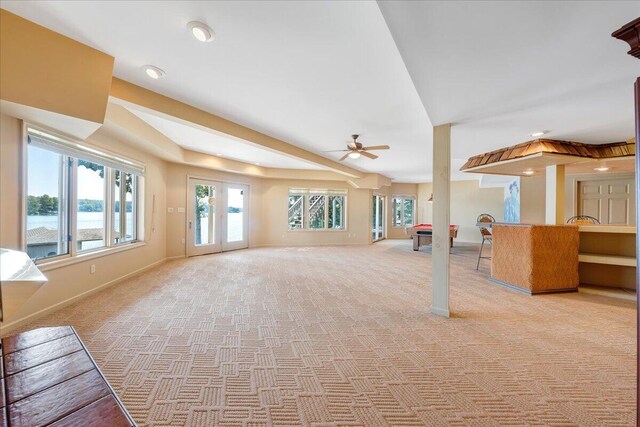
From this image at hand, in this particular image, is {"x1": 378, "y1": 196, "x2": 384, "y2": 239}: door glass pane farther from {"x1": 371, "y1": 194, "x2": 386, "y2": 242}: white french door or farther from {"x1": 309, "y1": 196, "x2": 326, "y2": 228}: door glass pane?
{"x1": 309, "y1": 196, "x2": 326, "y2": 228}: door glass pane

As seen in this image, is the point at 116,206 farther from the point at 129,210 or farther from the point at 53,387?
the point at 53,387

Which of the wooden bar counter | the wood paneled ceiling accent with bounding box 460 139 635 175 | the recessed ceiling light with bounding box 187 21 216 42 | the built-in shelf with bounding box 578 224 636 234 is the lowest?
the wooden bar counter

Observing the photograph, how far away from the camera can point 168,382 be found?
1.90 m

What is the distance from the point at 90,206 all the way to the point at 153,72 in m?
2.56

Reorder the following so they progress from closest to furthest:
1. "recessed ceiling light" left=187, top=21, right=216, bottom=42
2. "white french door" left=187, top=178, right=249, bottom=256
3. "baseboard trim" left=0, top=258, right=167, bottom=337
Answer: "recessed ceiling light" left=187, top=21, right=216, bottom=42 → "baseboard trim" left=0, top=258, right=167, bottom=337 → "white french door" left=187, top=178, right=249, bottom=256

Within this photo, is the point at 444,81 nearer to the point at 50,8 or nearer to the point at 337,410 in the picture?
the point at 337,410

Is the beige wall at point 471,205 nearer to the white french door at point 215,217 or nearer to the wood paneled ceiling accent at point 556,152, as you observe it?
the wood paneled ceiling accent at point 556,152

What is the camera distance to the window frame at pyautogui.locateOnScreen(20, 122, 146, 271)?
9.31 ft

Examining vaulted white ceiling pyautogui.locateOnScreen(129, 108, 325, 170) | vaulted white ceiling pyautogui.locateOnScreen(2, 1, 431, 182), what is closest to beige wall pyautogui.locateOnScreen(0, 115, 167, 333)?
vaulted white ceiling pyautogui.locateOnScreen(129, 108, 325, 170)

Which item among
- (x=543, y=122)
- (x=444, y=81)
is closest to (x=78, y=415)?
(x=444, y=81)

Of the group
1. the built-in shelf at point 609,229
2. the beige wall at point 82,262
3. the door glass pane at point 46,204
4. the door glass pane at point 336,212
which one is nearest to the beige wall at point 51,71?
the beige wall at point 82,262

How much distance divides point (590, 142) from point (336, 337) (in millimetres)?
5010

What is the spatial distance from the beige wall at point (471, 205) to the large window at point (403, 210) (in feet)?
2.97

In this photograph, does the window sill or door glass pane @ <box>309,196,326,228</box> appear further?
door glass pane @ <box>309,196,326,228</box>
